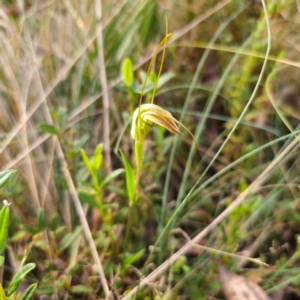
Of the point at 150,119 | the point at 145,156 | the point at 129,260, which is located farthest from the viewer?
the point at 145,156

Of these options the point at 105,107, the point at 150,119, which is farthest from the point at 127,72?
the point at 150,119

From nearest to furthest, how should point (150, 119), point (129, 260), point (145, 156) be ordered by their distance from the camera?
point (150, 119), point (129, 260), point (145, 156)

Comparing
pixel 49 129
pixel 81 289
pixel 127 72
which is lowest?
pixel 81 289

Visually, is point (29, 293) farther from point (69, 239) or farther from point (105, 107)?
point (105, 107)

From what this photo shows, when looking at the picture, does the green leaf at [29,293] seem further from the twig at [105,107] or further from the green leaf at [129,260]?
the twig at [105,107]

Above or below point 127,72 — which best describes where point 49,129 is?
below

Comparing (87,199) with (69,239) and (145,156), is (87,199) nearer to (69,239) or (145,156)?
(69,239)

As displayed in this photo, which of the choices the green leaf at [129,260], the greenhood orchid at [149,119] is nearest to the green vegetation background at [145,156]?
the green leaf at [129,260]

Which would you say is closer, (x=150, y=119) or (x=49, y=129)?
(x=150, y=119)

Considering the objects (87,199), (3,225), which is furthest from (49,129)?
(3,225)

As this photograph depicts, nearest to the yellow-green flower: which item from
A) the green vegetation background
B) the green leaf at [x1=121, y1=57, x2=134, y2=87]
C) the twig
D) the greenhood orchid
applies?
the greenhood orchid

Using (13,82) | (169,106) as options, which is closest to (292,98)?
(169,106)
